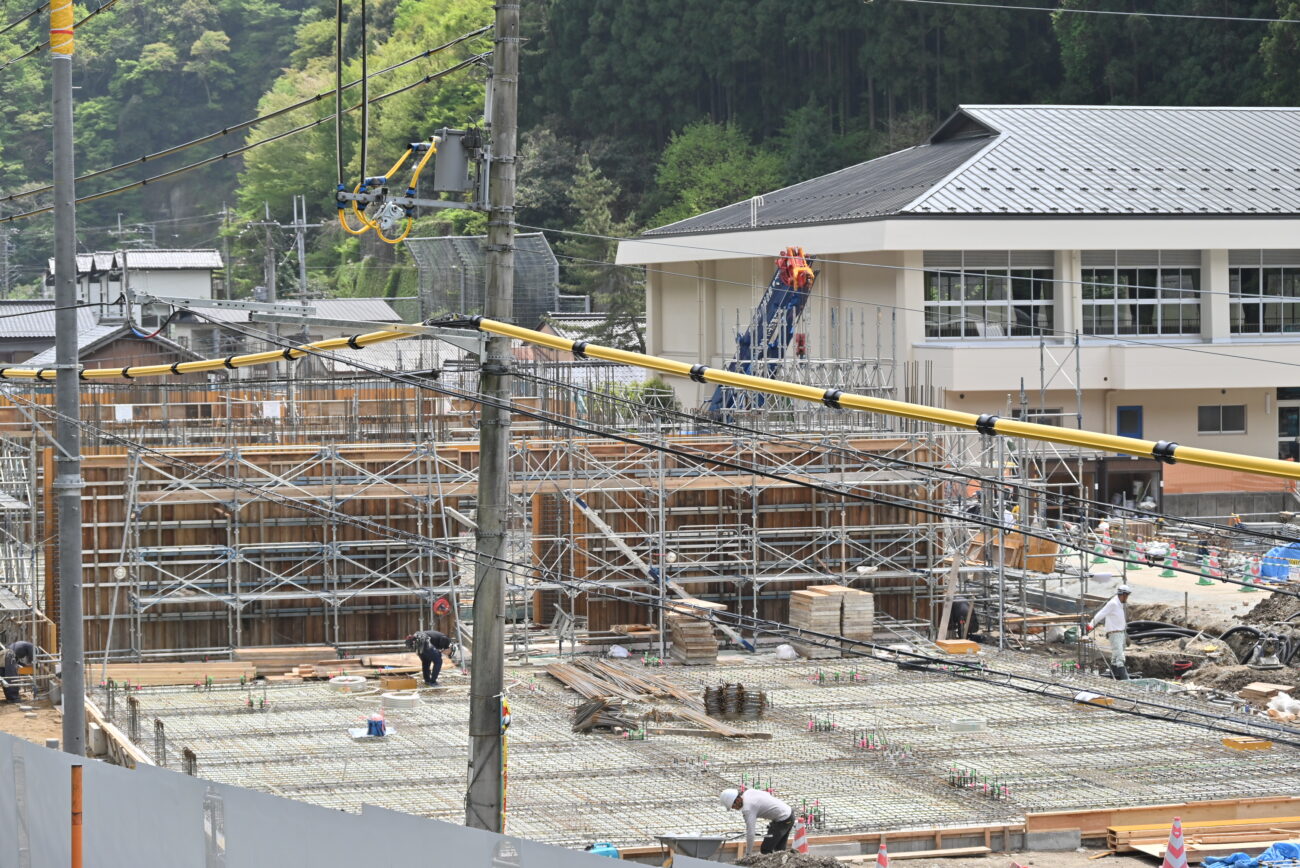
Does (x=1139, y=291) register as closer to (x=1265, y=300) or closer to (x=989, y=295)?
(x=1265, y=300)

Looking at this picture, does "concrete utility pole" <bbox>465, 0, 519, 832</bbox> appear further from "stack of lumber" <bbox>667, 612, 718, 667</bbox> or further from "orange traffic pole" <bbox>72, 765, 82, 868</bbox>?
"stack of lumber" <bbox>667, 612, 718, 667</bbox>

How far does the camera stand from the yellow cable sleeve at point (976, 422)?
30.7ft

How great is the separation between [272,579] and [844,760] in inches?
417

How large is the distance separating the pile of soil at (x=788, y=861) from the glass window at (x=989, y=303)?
28826mm

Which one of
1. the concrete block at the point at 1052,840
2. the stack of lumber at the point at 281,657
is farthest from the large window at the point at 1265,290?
the concrete block at the point at 1052,840

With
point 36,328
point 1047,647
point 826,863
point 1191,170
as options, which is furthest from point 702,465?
point 36,328

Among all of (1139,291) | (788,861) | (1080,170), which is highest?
(1080,170)

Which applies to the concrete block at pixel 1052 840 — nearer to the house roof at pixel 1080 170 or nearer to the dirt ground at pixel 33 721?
the dirt ground at pixel 33 721

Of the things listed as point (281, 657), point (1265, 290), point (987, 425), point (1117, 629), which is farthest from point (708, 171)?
point (987, 425)

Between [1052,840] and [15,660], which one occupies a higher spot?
[15,660]

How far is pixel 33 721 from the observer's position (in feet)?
75.6

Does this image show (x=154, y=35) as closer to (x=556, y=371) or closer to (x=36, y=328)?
(x=36, y=328)

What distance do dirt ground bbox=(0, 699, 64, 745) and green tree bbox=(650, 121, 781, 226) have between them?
56.0 m

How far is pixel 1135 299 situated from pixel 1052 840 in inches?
1182
